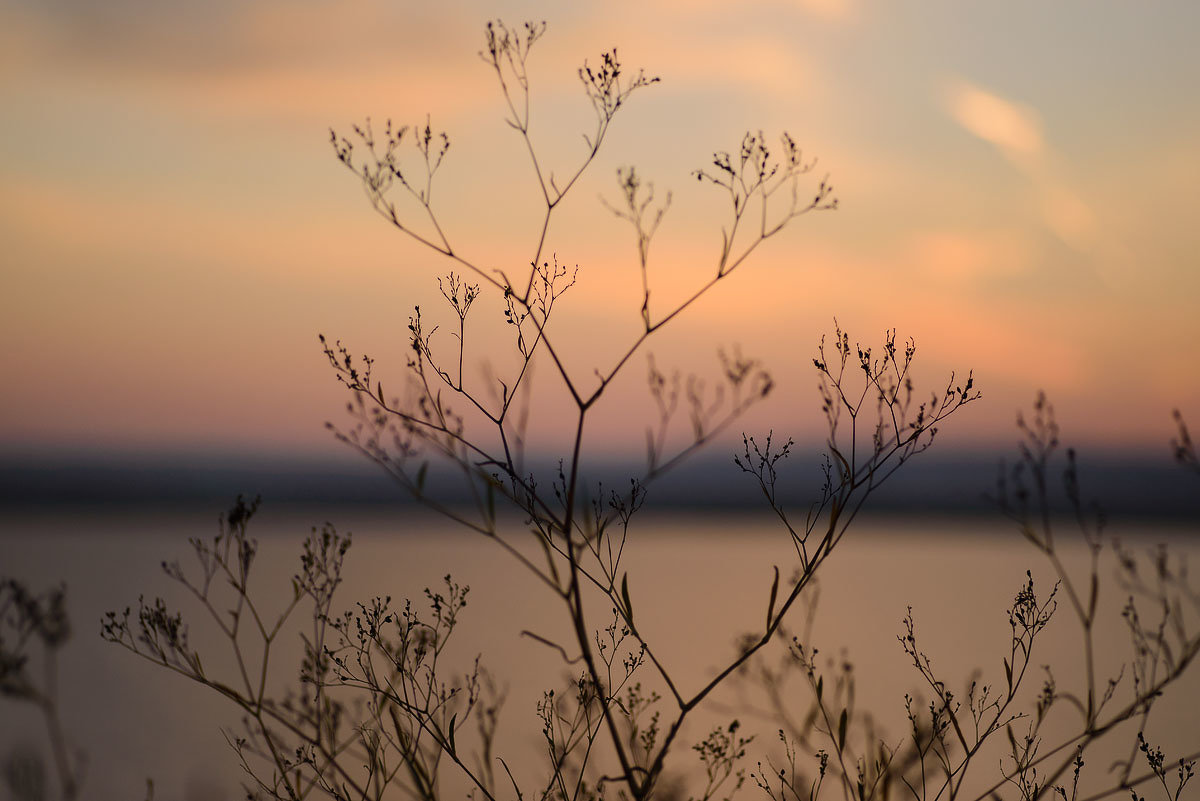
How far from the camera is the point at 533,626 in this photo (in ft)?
60.0

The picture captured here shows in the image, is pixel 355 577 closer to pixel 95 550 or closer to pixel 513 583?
pixel 513 583

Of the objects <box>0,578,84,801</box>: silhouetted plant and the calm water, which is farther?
the calm water

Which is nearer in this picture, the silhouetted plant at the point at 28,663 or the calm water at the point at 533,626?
the silhouetted plant at the point at 28,663

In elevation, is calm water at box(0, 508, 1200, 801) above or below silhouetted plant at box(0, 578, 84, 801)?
below

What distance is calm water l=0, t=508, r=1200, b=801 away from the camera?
40.0 feet

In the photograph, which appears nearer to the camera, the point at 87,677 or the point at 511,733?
the point at 511,733

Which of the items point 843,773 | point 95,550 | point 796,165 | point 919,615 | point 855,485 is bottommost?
point 95,550

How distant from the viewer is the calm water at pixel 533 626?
40.0 ft

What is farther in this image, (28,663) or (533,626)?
(533,626)

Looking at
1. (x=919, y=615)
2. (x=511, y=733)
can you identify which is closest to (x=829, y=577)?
(x=919, y=615)

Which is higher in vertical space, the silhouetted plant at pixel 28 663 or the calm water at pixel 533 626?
the silhouetted plant at pixel 28 663

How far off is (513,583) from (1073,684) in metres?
15.3

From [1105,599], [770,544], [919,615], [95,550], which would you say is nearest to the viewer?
[919,615]

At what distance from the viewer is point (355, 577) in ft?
93.8
